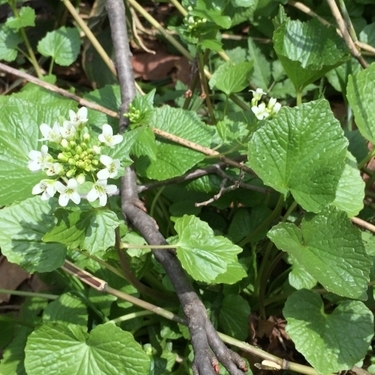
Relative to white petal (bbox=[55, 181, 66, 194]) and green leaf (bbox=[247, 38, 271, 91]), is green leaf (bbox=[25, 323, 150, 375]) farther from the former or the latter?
green leaf (bbox=[247, 38, 271, 91])

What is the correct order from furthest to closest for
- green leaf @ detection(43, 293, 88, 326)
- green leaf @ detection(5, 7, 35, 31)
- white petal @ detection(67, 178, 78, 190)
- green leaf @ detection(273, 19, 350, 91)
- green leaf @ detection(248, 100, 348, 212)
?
green leaf @ detection(5, 7, 35, 31) < green leaf @ detection(273, 19, 350, 91) < green leaf @ detection(43, 293, 88, 326) < green leaf @ detection(248, 100, 348, 212) < white petal @ detection(67, 178, 78, 190)

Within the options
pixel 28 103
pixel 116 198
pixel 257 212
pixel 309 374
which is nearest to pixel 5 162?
pixel 28 103

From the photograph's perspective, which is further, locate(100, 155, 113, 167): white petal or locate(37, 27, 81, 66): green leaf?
locate(37, 27, 81, 66): green leaf

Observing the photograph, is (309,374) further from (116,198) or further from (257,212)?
(116,198)

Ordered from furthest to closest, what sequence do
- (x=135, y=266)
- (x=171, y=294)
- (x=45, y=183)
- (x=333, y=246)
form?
(x=171, y=294)
(x=135, y=266)
(x=333, y=246)
(x=45, y=183)

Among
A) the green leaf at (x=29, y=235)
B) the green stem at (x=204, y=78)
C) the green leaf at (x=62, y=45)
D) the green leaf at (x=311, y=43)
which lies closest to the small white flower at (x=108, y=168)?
the green leaf at (x=29, y=235)

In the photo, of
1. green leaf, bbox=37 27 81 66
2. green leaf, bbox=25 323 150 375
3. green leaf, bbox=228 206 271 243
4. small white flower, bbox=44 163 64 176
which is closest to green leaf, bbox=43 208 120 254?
small white flower, bbox=44 163 64 176
